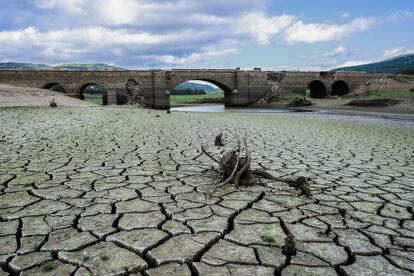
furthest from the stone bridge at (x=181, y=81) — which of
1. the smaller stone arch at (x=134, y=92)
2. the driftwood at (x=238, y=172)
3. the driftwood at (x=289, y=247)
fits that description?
the driftwood at (x=289, y=247)

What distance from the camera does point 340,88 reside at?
40.0 m

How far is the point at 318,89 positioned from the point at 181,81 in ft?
57.2

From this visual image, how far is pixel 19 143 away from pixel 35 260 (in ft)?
16.0

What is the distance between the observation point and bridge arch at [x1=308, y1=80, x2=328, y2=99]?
37.8 m

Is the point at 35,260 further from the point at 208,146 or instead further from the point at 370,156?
the point at 370,156

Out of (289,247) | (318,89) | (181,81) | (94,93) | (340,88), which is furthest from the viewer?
(94,93)

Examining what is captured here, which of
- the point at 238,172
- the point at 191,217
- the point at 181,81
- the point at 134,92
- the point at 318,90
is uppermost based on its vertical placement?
the point at 181,81

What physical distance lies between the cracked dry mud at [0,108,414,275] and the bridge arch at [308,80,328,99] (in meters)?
34.9

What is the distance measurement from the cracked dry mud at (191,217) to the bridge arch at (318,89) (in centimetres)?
3488

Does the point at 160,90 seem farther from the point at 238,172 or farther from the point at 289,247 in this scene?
the point at 289,247

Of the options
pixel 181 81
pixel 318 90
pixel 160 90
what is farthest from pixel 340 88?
pixel 160 90

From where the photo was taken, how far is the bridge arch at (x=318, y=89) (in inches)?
1487

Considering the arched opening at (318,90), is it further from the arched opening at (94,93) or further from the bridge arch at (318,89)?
the arched opening at (94,93)

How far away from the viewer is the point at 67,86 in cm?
2822
